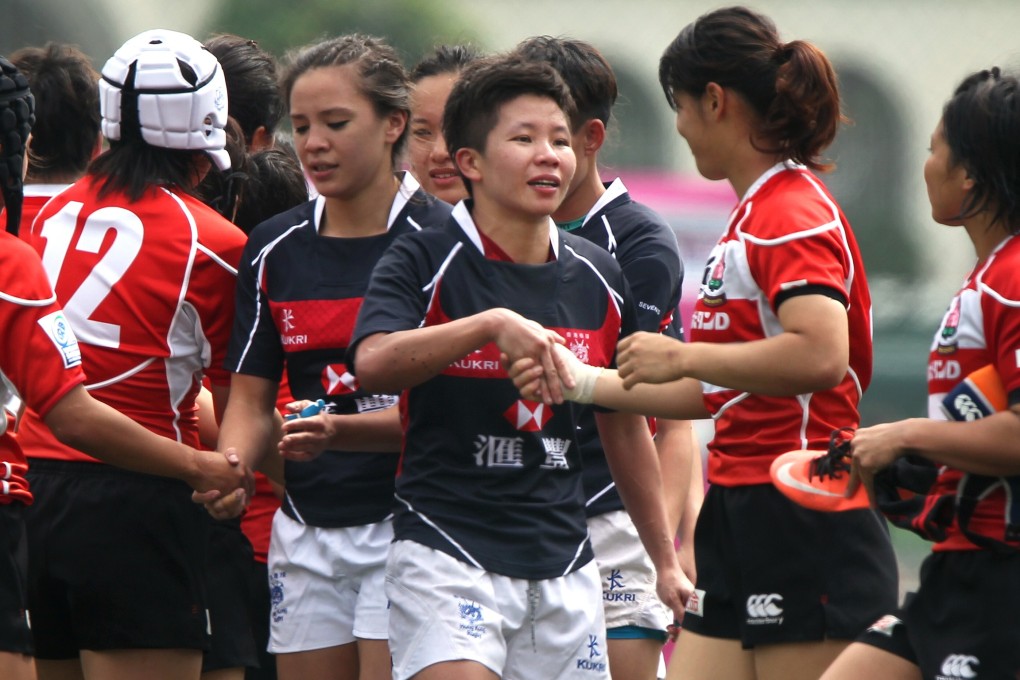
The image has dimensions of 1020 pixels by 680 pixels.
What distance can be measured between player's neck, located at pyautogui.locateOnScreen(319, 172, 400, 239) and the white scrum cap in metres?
0.41

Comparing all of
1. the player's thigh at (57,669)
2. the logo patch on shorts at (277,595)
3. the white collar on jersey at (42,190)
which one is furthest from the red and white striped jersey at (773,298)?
the white collar on jersey at (42,190)

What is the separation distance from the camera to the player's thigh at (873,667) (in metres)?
3.75

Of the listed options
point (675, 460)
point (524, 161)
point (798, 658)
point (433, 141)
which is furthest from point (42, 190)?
point (798, 658)

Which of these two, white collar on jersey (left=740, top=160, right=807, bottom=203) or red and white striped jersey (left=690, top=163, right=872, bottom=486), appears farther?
white collar on jersey (left=740, top=160, right=807, bottom=203)

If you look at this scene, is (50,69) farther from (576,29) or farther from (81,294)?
(576,29)

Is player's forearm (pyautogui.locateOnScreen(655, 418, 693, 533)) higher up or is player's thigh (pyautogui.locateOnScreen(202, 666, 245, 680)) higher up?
player's forearm (pyautogui.locateOnScreen(655, 418, 693, 533))

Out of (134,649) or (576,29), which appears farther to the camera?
(576,29)

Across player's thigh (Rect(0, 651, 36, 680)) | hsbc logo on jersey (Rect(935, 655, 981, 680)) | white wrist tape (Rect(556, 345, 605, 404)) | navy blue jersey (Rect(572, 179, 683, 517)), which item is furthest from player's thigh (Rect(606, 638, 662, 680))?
player's thigh (Rect(0, 651, 36, 680))

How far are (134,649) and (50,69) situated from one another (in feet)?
5.94

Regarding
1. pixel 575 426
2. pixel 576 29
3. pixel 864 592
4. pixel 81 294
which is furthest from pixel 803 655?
pixel 576 29

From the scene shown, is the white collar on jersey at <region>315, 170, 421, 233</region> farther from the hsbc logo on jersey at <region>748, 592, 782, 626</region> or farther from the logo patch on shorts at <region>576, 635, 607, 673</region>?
→ the hsbc logo on jersey at <region>748, 592, 782, 626</region>

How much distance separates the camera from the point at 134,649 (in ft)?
14.4

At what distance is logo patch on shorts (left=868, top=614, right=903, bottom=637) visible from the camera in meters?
3.81

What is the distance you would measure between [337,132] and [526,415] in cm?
110
